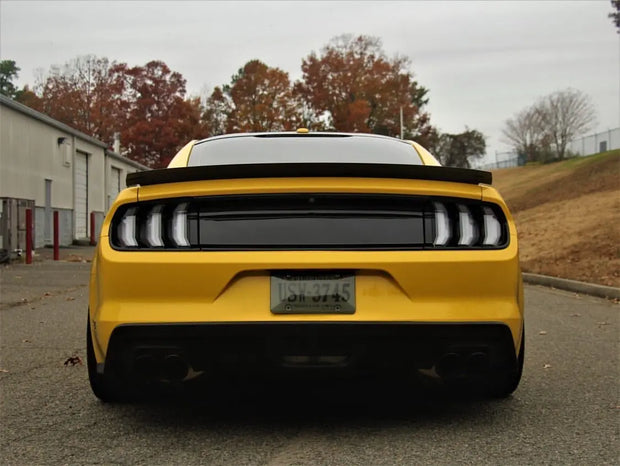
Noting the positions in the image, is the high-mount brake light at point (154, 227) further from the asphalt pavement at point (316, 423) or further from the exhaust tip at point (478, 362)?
the exhaust tip at point (478, 362)

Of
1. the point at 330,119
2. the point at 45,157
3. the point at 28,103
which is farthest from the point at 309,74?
the point at 45,157

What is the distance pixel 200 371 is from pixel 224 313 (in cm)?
36

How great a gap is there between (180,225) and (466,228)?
124cm

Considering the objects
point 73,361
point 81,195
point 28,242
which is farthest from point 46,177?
point 73,361

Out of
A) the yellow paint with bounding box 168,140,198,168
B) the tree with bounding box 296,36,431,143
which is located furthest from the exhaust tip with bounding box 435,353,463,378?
the tree with bounding box 296,36,431,143

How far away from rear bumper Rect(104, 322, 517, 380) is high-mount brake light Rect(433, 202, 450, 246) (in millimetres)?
367

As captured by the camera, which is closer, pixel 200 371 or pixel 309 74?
pixel 200 371

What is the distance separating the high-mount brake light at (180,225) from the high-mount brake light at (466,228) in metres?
1.18

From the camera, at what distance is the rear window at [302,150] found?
3.90 metres

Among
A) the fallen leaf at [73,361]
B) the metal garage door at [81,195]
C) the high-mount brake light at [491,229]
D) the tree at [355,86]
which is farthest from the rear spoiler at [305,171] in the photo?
the tree at [355,86]

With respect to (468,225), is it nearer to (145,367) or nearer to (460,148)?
(145,367)

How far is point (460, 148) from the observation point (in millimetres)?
73812

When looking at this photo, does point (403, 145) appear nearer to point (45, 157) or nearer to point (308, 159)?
point (308, 159)

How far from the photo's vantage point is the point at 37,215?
71.6ft
